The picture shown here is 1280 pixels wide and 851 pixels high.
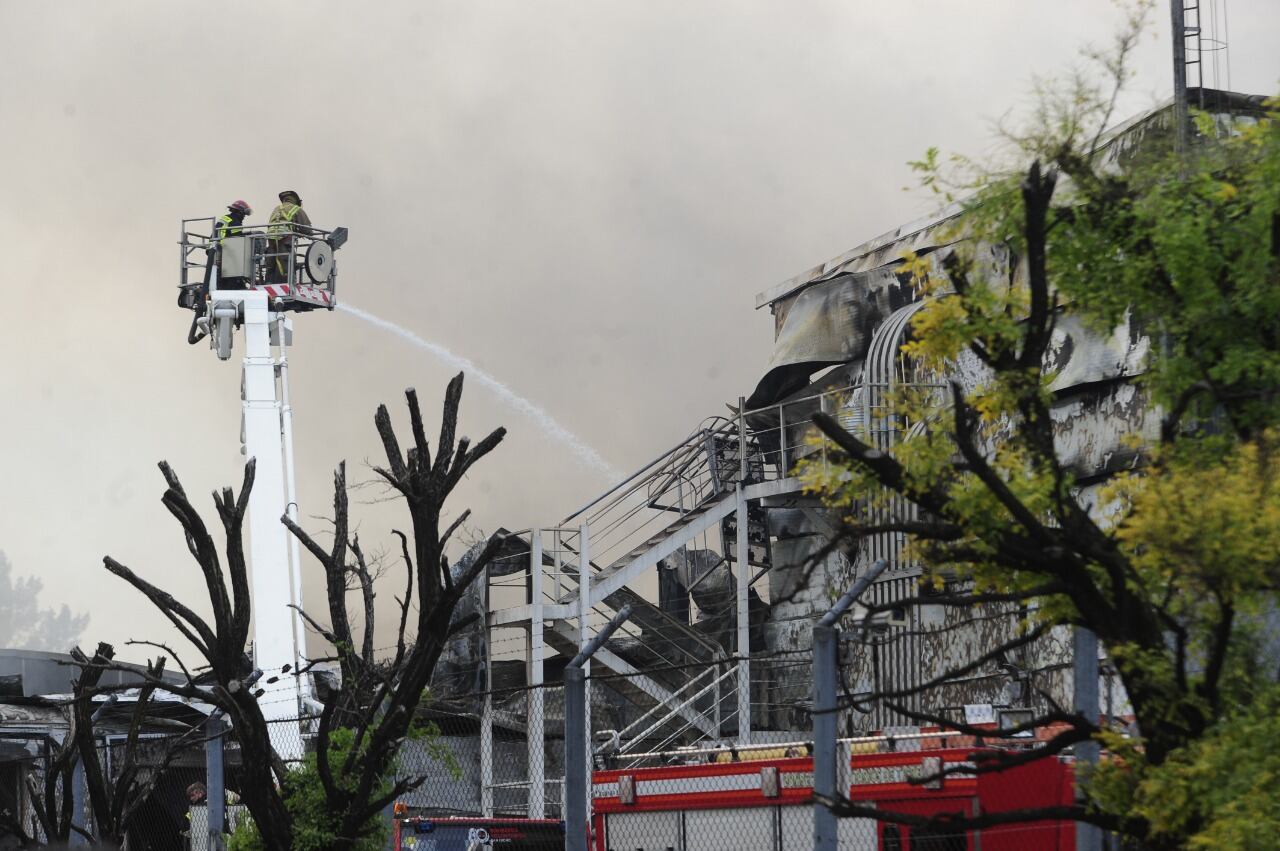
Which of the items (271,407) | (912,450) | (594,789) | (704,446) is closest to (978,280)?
(912,450)

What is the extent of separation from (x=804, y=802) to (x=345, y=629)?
13.0 ft

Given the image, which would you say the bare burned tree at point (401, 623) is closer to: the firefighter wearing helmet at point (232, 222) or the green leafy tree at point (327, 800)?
the green leafy tree at point (327, 800)

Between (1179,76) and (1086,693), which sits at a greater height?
(1179,76)

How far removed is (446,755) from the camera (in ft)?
41.0

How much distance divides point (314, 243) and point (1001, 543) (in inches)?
798

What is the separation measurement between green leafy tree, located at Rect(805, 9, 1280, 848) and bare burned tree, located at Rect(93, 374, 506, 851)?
337cm

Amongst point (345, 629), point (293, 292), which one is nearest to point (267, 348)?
point (293, 292)

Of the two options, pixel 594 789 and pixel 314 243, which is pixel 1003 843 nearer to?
pixel 594 789

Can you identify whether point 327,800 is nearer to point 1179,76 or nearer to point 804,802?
point 804,802

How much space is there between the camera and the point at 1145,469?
7.91m

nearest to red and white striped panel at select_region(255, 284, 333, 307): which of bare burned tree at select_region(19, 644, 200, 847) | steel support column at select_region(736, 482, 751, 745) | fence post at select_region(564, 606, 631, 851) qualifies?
steel support column at select_region(736, 482, 751, 745)

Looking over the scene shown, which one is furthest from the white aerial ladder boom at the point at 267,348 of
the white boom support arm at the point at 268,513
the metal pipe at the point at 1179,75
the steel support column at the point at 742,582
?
the metal pipe at the point at 1179,75

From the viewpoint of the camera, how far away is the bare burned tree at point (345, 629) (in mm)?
10727

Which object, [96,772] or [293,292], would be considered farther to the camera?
[293,292]
